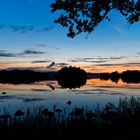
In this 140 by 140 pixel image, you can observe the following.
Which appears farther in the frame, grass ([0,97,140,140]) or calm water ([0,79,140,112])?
calm water ([0,79,140,112])

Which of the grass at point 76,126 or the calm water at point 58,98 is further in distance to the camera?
the calm water at point 58,98

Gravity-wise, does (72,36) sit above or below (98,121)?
above

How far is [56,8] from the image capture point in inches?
761

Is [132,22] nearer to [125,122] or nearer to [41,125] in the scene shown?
[125,122]

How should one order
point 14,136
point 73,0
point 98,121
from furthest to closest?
point 98,121, point 73,0, point 14,136

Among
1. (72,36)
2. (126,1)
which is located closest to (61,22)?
(72,36)

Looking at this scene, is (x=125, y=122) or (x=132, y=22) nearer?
(x=132, y=22)

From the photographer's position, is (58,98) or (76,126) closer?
(76,126)

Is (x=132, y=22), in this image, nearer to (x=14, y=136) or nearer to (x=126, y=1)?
(x=126, y=1)

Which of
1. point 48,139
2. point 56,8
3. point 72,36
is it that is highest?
point 56,8

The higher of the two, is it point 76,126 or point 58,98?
point 58,98

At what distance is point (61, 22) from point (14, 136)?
6.89 metres

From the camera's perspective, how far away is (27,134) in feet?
61.5

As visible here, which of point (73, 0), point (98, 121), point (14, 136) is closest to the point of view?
point (14, 136)
